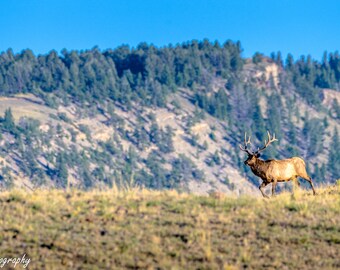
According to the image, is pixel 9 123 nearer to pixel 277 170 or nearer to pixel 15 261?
pixel 277 170

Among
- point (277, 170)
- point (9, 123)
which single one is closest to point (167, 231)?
point (277, 170)

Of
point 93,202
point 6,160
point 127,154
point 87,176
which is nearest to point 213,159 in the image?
point 127,154

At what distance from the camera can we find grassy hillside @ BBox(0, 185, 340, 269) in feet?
48.5

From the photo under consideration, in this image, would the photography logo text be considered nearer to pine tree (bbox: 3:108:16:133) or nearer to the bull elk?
the bull elk

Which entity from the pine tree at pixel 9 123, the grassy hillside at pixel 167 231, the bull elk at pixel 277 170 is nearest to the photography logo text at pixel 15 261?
the grassy hillside at pixel 167 231

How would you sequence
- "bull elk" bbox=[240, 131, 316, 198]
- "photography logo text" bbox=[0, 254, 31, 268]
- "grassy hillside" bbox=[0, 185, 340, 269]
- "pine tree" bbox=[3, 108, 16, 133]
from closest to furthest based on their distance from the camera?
"photography logo text" bbox=[0, 254, 31, 268], "grassy hillside" bbox=[0, 185, 340, 269], "bull elk" bbox=[240, 131, 316, 198], "pine tree" bbox=[3, 108, 16, 133]

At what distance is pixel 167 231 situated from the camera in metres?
16.3

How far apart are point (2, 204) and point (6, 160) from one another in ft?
530

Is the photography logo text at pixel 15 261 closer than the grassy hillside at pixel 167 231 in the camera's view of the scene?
Yes

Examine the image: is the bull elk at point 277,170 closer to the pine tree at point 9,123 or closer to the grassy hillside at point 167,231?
the grassy hillside at point 167,231

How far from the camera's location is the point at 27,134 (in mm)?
188625

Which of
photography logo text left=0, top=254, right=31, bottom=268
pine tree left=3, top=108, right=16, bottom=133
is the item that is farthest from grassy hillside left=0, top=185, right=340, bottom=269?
pine tree left=3, top=108, right=16, bottom=133

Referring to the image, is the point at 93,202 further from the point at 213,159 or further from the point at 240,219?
the point at 213,159

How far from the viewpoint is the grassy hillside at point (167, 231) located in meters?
14.8
